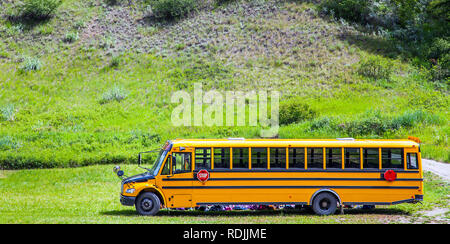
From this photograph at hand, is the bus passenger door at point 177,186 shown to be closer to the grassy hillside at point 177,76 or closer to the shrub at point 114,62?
the grassy hillside at point 177,76

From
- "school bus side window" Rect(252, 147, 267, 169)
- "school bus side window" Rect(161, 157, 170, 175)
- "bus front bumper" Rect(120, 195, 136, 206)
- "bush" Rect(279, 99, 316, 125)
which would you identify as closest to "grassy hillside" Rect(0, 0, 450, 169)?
"bush" Rect(279, 99, 316, 125)

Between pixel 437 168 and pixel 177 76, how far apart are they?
2796cm

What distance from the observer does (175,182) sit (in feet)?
58.3

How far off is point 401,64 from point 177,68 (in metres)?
21.9

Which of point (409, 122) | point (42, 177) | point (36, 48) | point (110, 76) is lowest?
point (42, 177)

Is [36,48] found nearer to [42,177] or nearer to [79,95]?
[79,95]

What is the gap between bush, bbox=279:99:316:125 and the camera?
38.3m

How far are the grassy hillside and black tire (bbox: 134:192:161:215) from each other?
629 inches

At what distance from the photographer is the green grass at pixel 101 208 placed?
16438 mm

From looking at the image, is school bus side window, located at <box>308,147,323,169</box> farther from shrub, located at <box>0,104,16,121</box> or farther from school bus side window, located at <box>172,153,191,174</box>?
shrub, located at <box>0,104,16,121</box>

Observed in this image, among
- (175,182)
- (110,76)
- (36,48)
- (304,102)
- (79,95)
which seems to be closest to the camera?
(175,182)

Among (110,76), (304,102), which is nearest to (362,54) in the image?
(304,102)

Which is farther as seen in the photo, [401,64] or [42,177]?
[401,64]

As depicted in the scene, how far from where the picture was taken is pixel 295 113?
3834cm
